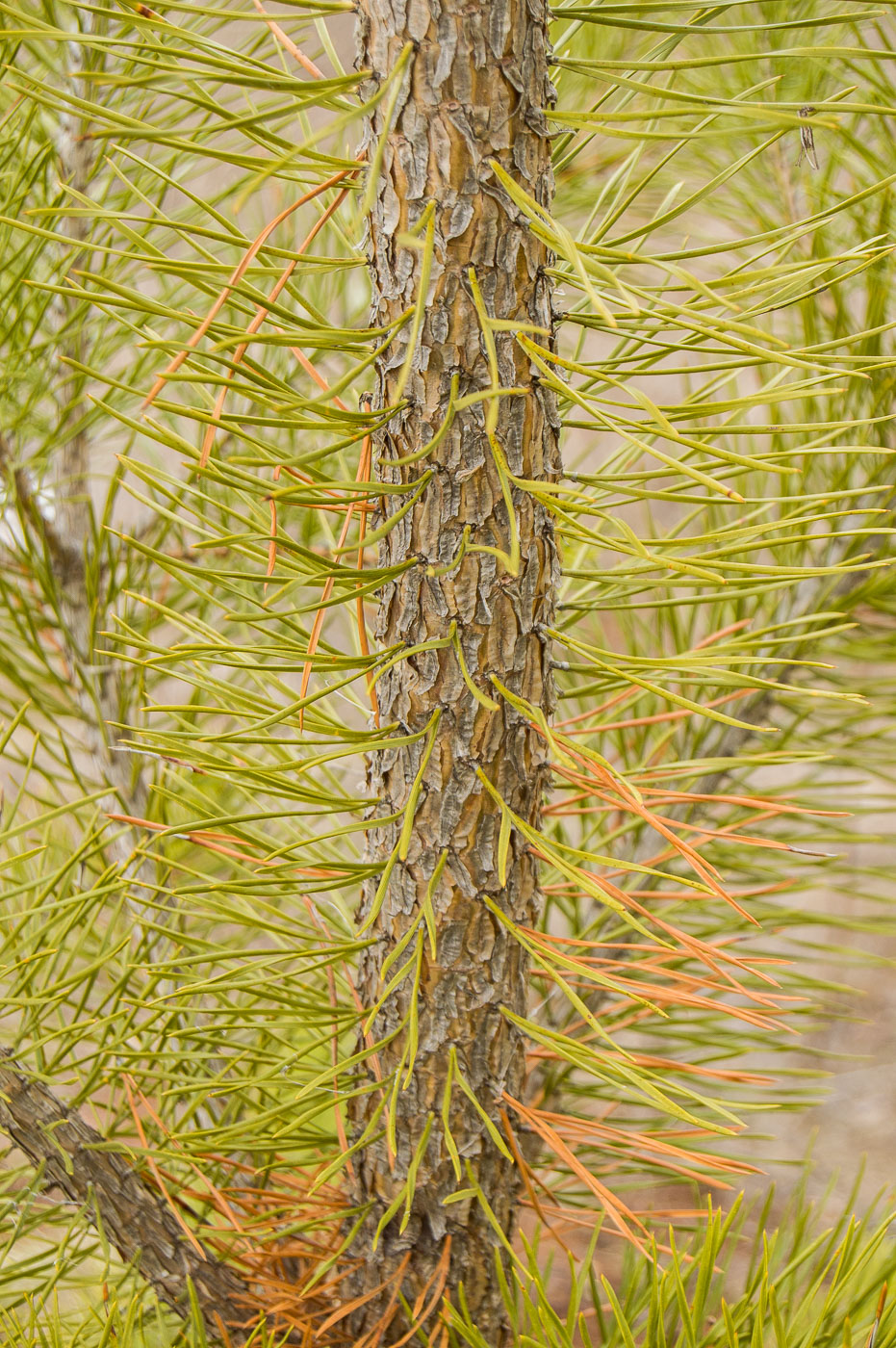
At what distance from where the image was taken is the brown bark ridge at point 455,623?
254 millimetres

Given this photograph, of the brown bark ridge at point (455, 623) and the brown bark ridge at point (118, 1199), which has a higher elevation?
the brown bark ridge at point (455, 623)

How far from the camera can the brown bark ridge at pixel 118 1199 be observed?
33cm

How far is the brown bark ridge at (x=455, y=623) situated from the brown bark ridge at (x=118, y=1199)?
50 millimetres

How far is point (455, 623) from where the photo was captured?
29 centimetres

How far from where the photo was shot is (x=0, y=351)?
51 cm

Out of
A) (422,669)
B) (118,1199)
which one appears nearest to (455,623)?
(422,669)

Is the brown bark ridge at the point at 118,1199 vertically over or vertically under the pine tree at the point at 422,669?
under

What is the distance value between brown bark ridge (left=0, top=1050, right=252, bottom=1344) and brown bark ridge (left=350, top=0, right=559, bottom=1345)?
5cm

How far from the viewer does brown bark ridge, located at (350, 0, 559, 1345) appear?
254 millimetres

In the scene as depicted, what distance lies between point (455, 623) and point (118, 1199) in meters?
0.22

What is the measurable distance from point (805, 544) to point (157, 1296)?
0.44 meters

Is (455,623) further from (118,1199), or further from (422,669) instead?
(118,1199)

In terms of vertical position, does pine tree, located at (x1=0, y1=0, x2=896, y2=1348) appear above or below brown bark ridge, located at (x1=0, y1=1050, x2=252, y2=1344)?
above

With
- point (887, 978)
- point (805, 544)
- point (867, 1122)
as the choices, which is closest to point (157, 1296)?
point (805, 544)
